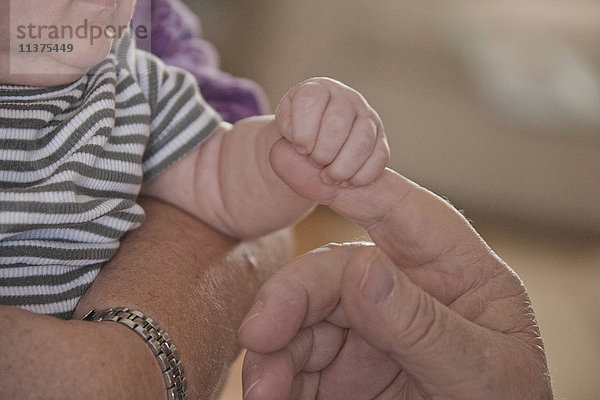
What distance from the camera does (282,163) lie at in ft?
2.38

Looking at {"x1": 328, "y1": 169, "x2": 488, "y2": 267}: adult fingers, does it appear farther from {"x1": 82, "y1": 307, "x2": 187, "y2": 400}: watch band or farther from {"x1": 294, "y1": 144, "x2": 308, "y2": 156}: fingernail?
{"x1": 82, "y1": 307, "x2": 187, "y2": 400}: watch band

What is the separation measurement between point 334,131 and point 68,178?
28 cm

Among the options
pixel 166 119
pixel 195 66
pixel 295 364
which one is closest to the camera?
pixel 295 364

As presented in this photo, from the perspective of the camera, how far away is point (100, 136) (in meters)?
0.80

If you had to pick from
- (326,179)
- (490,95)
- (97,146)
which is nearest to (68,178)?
(97,146)

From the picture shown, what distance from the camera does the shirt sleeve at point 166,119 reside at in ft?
3.04

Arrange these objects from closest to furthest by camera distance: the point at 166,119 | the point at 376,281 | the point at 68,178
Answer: the point at 376,281
the point at 68,178
the point at 166,119

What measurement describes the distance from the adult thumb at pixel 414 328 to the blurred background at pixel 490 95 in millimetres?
1778

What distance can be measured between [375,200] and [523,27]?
6.82 feet

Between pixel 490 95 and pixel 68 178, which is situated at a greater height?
pixel 68 178

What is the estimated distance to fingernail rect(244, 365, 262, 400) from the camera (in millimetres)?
617

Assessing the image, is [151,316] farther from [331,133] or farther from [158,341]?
[331,133]

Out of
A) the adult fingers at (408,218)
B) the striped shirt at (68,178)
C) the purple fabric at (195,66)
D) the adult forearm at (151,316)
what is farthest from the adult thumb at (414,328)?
the purple fabric at (195,66)

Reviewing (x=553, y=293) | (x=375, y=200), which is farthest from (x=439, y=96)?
(x=375, y=200)
